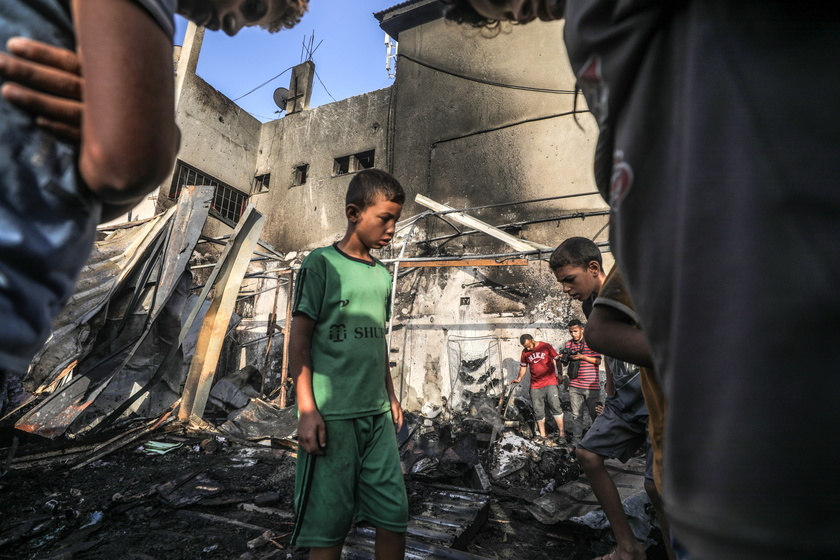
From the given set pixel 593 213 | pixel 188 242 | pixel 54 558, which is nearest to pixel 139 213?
pixel 188 242

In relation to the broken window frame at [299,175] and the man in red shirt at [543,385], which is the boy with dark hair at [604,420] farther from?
the broken window frame at [299,175]

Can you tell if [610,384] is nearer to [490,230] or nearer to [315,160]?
[490,230]

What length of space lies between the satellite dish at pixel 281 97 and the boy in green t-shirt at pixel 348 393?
13.7m

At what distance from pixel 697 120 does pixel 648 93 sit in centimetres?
9

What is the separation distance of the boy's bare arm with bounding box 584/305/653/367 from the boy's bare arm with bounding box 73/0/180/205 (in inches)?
39.9

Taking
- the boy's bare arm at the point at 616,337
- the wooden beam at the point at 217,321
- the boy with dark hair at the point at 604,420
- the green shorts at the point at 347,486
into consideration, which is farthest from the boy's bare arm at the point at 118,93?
the wooden beam at the point at 217,321

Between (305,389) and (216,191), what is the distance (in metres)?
12.6

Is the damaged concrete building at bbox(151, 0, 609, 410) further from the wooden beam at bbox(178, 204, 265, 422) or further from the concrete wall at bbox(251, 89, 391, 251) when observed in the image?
the wooden beam at bbox(178, 204, 265, 422)

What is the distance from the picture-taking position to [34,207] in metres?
0.60

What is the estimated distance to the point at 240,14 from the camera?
110cm

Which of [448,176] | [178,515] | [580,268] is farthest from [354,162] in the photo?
[580,268]

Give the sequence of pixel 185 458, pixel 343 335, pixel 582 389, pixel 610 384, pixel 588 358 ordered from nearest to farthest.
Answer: pixel 343 335 → pixel 610 384 → pixel 185 458 → pixel 588 358 → pixel 582 389

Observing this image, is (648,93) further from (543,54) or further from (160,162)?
(543,54)

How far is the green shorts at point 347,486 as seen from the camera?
1.63m
